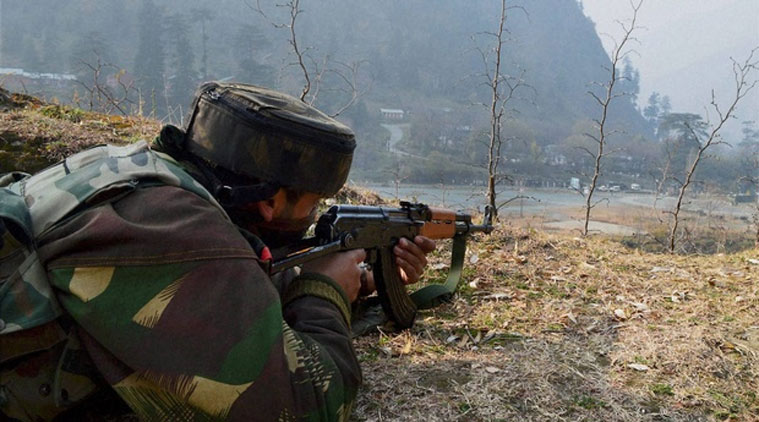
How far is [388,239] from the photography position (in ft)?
9.50

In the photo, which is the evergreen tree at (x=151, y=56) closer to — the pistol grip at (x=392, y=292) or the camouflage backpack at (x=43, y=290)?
the pistol grip at (x=392, y=292)

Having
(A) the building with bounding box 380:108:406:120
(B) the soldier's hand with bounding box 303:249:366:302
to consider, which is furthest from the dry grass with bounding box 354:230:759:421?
(A) the building with bounding box 380:108:406:120

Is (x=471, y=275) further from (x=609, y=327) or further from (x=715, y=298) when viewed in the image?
(x=715, y=298)

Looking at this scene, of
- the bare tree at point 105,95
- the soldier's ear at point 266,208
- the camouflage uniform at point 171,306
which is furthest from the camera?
the bare tree at point 105,95

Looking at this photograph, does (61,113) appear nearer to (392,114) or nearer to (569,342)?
(569,342)

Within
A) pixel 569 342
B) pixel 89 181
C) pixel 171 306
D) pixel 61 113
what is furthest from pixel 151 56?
pixel 171 306

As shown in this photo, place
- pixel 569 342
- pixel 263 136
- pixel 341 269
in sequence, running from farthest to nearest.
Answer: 1. pixel 569 342
2. pixel 341 269
3. pixel 263 136

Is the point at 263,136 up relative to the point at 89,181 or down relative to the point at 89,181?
up

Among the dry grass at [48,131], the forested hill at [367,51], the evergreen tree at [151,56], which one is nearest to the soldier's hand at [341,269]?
the dry grass at [48,131]

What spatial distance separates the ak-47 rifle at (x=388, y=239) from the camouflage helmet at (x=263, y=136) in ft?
1.15

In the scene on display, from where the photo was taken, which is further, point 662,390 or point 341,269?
point 662,390

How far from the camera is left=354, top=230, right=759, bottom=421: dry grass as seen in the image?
2.45m

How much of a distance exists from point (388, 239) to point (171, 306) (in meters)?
1.61

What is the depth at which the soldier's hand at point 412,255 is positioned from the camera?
300 centimetres
